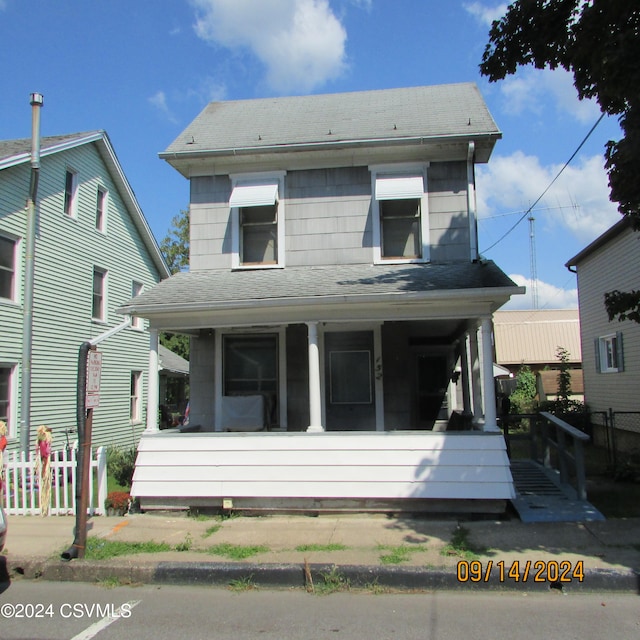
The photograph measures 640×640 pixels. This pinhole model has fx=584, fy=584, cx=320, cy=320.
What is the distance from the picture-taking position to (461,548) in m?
6.41

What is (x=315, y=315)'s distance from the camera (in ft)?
28.1

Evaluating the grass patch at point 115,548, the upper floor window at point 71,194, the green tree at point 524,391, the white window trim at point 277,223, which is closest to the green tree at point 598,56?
the white window trim at point 277,223

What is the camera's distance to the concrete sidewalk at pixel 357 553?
5633mm

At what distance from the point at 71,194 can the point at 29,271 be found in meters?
3.62

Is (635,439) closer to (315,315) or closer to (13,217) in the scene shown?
(315,315)

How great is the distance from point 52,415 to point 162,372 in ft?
23.4

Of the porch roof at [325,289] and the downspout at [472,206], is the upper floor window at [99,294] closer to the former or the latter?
the porch roof at [325,289]

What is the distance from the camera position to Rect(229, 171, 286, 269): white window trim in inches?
404

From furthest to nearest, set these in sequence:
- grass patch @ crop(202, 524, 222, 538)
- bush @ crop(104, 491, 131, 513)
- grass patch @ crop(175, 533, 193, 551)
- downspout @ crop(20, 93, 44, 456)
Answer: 1. downspout @ crop(20, 93, 44, 456)
2. bush @ crop(104, 491, 131, 513)
3. grass patch @ crop(202, 524, 222, 538)
4. grass patch @ crop(175, 533, 193, 551)

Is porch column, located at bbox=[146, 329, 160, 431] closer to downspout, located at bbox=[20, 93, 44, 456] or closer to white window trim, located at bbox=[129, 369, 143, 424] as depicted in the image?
downspout, located at bbox=[20, 93, 44, 456]

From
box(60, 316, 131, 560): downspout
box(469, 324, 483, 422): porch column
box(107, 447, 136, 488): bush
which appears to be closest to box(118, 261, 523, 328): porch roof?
box(469, 324, 483, 422): porch column

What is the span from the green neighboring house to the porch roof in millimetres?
6395

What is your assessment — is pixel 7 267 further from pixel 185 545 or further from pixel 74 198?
pixel 185 545

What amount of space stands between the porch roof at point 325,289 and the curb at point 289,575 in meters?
3.59
